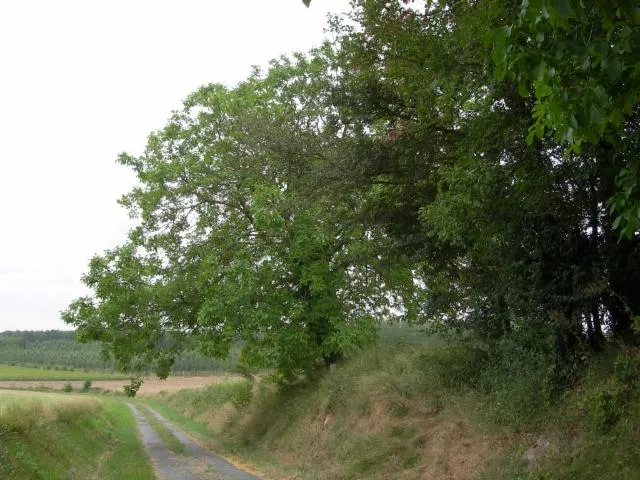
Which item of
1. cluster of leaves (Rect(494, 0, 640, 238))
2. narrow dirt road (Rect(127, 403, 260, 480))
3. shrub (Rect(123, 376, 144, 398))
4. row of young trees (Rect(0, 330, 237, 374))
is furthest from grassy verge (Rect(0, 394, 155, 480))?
row of young trees (Rect(0, 330, 237, 374))

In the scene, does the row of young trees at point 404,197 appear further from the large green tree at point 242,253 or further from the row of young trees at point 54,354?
the row of young trees at point 54,354

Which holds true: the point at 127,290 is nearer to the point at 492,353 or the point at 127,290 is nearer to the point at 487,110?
the point at 492,353

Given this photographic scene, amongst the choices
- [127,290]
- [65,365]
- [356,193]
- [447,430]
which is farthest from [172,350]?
[65,365]

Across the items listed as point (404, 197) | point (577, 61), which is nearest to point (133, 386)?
point (404, 197)

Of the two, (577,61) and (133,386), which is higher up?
(577,61)

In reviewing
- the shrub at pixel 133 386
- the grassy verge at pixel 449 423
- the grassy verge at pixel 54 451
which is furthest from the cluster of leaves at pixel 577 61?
the shrub at pixel 133 386

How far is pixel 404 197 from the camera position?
12.9 meters

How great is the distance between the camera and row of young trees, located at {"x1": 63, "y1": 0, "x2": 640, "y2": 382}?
4.72 meters

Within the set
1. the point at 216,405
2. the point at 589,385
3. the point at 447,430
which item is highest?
the point at 589,385

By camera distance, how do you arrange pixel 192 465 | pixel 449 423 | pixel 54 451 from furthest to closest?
pixel 192 465
pixel 54 451
pixel 449 423

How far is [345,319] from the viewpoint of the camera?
1898 cm

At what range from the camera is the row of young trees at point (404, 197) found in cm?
472

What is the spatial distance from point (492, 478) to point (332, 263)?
1149 cm

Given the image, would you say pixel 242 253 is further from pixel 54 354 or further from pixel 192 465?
pixel 54 354
